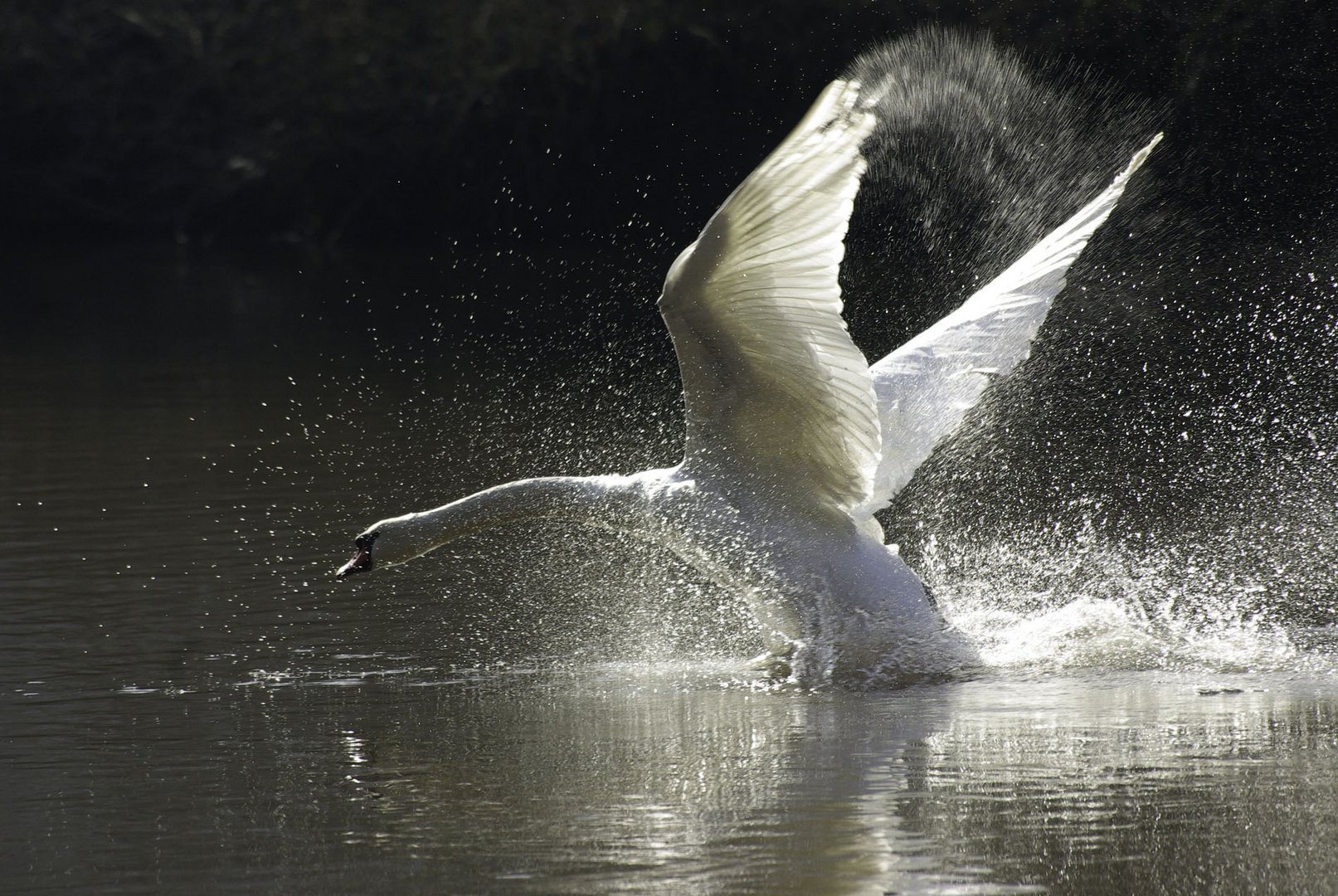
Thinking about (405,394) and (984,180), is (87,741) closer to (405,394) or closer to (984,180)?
(405,394)

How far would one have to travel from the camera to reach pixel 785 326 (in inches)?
323

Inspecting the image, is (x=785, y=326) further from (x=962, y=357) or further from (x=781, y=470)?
(x=962, y=357)

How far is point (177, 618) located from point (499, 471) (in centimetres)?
450

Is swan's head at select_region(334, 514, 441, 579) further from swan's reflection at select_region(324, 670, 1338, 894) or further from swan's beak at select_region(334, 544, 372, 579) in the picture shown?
swan's reflection at select_region(324, 670, 1338, 894)

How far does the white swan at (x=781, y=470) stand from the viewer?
8016 millimetres

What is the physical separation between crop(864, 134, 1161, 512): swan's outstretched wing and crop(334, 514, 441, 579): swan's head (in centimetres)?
201

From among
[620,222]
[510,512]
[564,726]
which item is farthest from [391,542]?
[620,222]

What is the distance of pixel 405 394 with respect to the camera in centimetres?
1805

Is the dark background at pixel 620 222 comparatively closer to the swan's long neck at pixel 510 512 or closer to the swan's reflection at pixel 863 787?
the swan's reflection at pixel 863 787

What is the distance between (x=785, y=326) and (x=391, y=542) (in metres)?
2.00

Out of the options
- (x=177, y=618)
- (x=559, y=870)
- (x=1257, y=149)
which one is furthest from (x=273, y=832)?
(x=1257, y=149)

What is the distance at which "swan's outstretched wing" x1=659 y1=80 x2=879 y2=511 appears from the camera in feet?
25.7

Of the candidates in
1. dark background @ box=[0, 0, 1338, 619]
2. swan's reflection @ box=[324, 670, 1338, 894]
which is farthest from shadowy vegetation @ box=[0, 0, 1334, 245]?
swan's reflection @ box=[324, 670, 1338, 894]

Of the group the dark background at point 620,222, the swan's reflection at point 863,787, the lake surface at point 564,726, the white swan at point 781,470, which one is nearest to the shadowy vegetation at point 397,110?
the dark background at point 620,222
